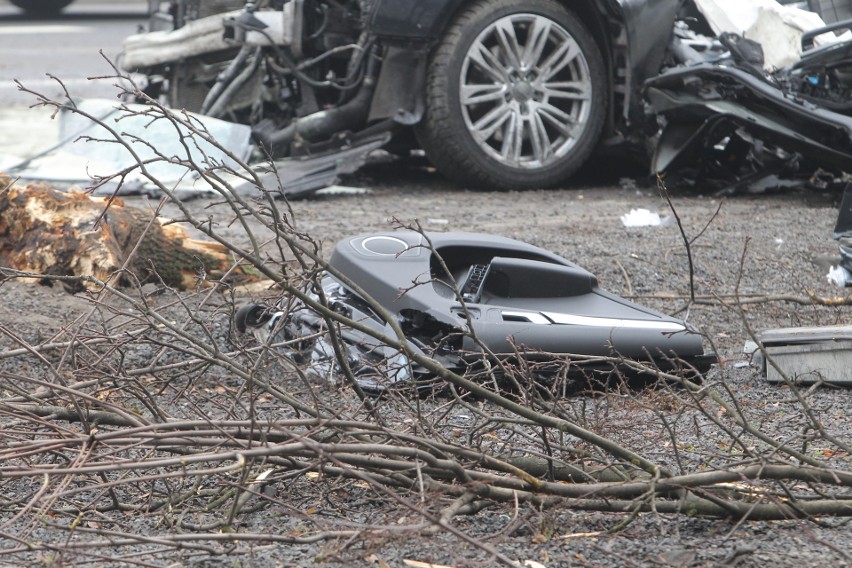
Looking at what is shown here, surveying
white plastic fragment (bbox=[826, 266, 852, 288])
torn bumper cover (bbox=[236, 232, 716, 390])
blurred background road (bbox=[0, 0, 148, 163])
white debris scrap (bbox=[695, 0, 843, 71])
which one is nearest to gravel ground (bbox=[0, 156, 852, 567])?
→ white plastic fragment (bbox=[826, 266, 852, 288])

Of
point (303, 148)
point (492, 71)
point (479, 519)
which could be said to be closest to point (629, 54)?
point (492, 71)

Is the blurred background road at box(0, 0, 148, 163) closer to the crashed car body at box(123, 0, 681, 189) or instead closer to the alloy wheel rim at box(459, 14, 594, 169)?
the crashed car body at box(123, 0, 681, 189)

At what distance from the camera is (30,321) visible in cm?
429

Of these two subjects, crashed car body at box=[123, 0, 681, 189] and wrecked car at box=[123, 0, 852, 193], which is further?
crashed car body at box=[123, 0, 681, 189]

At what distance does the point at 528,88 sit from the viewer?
684cm

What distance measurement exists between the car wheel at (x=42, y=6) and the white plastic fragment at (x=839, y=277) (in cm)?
1740

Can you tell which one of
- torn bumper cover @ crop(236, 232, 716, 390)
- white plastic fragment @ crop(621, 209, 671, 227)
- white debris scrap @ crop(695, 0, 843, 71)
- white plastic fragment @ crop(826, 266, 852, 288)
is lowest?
white plastic fragment @ crop(621, 209, 671, 227)

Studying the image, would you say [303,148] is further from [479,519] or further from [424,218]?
[479,519]

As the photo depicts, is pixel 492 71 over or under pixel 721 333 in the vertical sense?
over

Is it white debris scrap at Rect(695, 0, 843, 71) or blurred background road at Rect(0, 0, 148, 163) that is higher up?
white debris scrap at Rect(695, 0, 843, 71)

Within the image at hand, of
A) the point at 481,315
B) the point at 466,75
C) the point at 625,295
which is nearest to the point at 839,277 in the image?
the point at 625,295

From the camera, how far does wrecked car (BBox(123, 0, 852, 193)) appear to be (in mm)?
6457

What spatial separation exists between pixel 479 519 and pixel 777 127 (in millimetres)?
4290

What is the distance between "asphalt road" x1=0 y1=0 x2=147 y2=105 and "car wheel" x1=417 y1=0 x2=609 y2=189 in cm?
338
